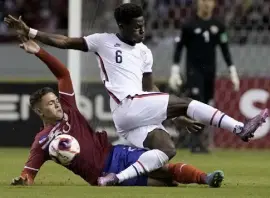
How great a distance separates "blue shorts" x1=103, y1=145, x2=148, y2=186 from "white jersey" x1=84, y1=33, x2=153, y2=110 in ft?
1.44

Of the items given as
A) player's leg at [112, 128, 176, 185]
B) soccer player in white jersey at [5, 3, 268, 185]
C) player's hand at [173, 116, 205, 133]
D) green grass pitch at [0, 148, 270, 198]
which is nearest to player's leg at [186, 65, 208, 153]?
green grass pitch at [0, 148, 270, 198]

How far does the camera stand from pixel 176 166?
28.9ft

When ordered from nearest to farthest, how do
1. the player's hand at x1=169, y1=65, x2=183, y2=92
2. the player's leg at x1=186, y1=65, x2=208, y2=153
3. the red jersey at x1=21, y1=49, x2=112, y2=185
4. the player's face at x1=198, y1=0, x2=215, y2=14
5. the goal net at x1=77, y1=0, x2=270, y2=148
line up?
1. the red jersey at x1=21, y1=49, x2=112, y2=185
2. the player's hand at x1=169, y1=65, x2=183, y2=92
3. the player's face at x1=198, y1=0, x2=215, y2=14
4. the player's leg at x1=186, y1=65, x2=208, y2=153
5. the goal net at x1=77, y1=0, x2=270, y2=148

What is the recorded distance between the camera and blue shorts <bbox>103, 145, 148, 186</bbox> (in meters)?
8.82

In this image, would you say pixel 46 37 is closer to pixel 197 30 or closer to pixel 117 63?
pixel 117 63

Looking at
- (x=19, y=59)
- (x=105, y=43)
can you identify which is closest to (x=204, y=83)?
(x=19, y=59)

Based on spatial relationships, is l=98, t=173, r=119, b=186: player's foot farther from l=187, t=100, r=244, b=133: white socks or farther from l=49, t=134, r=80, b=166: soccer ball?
l=187, t=100, r=244, b=133: white socks

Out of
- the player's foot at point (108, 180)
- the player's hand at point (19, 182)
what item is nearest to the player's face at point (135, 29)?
the player's foot at point (108, 180)

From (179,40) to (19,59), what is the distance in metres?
3.56

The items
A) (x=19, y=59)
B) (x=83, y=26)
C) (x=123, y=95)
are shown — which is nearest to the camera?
(x=123, y=95)

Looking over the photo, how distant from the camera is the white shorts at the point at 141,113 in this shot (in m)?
8.73

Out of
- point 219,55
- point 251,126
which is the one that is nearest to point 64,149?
point 251,126

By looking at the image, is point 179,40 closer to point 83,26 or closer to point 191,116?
point 83,26

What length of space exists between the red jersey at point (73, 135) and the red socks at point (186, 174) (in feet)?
2.09
